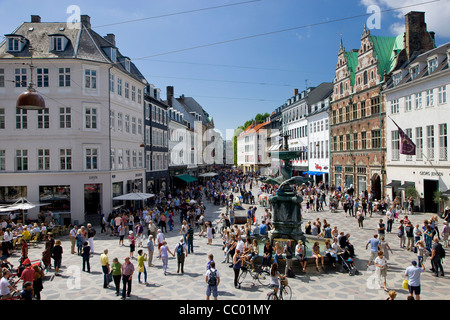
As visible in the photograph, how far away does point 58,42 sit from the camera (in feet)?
91.1

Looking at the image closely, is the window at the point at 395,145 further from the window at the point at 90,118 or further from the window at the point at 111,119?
the window at the point at 90,118

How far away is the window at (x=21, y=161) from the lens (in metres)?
26.6

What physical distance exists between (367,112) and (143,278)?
3438cm

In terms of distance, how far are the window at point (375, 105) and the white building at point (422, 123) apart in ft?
6.37

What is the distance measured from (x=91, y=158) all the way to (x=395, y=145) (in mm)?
29915

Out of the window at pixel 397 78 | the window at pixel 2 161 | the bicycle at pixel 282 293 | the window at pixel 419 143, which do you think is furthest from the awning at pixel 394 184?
the window at pixel 2 161

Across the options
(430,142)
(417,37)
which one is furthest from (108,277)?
(417,37)

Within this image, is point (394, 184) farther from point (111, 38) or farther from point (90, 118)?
point (111, 38)

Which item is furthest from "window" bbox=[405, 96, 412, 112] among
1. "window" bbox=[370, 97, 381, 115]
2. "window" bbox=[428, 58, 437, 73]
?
"window" bbox=[370, 97, 381, 115]

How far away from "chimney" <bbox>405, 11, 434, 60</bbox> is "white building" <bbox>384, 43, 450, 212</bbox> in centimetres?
241

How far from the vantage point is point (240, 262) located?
39.9ft
